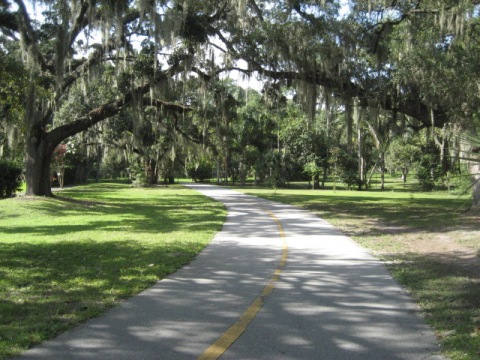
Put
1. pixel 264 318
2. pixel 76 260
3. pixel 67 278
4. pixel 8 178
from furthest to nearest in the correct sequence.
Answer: pixel 8 178, pixel 76 260, pixel 67 278, pixel 264 318

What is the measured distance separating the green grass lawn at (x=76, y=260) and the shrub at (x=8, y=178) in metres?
7.27

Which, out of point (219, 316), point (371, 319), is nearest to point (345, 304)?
point (371, 319)

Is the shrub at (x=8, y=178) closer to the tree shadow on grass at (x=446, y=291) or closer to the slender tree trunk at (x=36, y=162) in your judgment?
the slender tree trunk at (x=36, y=162)

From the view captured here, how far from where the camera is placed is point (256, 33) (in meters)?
15.0

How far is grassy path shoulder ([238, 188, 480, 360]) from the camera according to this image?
449 cm

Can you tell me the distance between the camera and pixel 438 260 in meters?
8.09

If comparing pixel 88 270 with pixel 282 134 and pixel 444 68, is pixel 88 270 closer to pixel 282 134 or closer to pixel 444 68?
pixel 444 68

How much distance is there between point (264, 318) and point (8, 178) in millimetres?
21620

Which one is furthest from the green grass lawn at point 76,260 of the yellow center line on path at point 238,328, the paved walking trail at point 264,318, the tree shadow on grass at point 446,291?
the tree shadow on grass at point 446,291

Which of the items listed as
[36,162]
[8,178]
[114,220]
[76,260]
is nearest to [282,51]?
[114,220]

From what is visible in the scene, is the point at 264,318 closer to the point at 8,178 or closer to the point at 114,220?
the point at 114,220

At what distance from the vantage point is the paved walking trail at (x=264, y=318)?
394 cm

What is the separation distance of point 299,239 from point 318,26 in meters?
7.83

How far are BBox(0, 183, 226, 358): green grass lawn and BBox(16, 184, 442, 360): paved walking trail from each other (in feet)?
1.07
